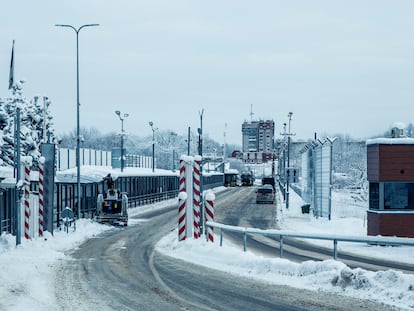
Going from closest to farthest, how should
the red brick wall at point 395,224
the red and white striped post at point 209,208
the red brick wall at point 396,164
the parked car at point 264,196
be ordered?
the red and white striped post at point 209,208 < the red brick wall at point 395,224 < the red brick wall at point 396,164 < the parked car at point 264,196

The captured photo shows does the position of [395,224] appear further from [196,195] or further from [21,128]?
[21,128]

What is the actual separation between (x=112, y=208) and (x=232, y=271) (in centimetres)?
2232

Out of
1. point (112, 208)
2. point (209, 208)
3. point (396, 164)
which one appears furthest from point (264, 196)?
point (209, 208)

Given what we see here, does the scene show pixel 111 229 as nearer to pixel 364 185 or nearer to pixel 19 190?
pixel 19 190

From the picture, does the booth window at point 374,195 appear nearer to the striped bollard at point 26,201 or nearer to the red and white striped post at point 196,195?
the red and white striped post at point 196,195

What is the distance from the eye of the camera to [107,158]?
85.1m

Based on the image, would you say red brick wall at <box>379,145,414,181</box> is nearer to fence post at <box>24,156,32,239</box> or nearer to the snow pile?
the snow pile

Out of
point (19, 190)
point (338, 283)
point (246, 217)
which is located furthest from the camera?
point (246, 217)

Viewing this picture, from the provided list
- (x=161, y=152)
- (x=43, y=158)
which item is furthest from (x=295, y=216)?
(x=161, y=152)

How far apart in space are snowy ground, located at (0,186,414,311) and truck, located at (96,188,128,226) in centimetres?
857

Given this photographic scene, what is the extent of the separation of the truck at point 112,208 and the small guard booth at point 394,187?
52.4 ft

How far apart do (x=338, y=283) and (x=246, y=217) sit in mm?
31105

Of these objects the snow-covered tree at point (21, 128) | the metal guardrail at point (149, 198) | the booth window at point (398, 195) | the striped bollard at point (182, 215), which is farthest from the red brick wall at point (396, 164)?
the metal guardrail at point (149, 198)

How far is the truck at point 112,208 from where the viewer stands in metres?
36.5
